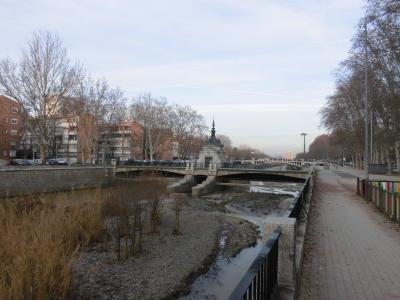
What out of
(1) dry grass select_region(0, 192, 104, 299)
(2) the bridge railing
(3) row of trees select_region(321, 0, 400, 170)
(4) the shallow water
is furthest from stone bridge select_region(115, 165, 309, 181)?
(1) dry grass select_region(0, 192, 104, 299)

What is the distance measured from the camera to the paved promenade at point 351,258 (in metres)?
5.82

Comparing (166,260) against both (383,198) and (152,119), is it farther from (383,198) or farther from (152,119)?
(152,119)

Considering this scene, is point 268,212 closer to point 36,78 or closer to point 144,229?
point 144,229

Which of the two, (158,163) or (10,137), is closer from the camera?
(158,163)

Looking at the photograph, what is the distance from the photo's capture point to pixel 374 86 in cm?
3294

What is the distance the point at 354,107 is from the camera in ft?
168

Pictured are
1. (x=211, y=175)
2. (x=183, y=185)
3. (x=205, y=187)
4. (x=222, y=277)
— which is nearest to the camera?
(x=222, y=277)

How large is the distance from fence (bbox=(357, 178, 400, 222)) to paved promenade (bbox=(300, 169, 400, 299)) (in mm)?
435

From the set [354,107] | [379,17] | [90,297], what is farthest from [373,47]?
[354,107]

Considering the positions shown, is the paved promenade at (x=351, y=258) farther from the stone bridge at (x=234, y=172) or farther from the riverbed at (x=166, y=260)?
the stone bridge at (x=234, y=172)

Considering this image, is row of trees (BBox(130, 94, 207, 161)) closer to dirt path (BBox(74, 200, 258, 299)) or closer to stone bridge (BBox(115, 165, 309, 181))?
stone bridge (BBox(115, 165, 309, 181))

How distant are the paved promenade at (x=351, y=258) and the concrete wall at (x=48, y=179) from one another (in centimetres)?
2758

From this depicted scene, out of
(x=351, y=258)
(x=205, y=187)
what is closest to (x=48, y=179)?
(x=205, y=187)

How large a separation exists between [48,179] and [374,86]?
1330 inches
